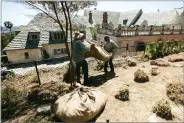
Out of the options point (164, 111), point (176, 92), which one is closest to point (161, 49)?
point (176, 92)

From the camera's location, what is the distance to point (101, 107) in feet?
14.4

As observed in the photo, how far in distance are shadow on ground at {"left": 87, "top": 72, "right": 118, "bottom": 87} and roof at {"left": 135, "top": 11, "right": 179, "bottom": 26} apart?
27.6 m

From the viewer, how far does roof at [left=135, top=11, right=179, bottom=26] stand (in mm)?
30131

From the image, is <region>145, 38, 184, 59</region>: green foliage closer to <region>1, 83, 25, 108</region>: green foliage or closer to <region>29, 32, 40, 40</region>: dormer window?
<region>1, 83, 25, 108</region>: green foliage

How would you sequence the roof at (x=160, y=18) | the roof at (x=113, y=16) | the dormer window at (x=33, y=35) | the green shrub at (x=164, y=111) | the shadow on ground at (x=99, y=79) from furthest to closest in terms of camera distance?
the roof at (x=113, y=16)
the roof at (x=160, y=18)
the dormer window at (x=33, y=35)
the shadow on ground at (x=99, y=79)
the green shrub at (x=164, y=111)

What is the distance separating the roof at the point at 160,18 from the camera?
30131 mm

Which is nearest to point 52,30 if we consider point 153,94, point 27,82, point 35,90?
point 27,82

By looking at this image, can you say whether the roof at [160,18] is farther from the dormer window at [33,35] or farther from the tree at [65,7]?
the tree at [65,7]

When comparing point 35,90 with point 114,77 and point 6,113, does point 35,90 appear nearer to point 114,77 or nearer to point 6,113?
point 6,113

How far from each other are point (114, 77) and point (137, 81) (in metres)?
1.07

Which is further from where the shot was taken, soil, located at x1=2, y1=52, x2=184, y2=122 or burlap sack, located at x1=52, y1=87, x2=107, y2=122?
soil, located at x1=2, y1=52, x2=184, y2=122

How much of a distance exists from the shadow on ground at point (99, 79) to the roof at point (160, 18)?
90.7 ft

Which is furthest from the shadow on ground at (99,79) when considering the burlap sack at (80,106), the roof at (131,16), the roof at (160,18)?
the roof at (131,16)

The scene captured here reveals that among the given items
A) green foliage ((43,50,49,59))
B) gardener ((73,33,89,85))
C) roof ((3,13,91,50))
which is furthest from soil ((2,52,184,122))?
green foliage ((43,50,49,59))
